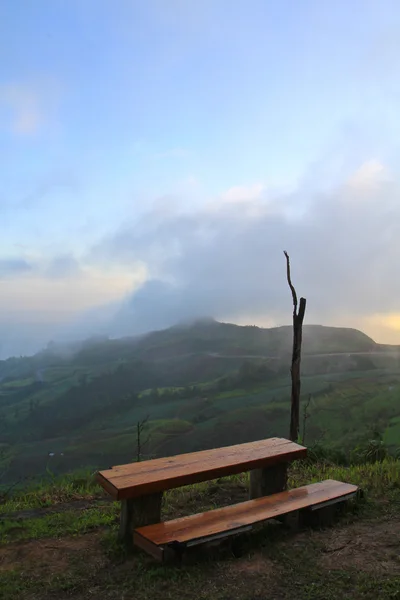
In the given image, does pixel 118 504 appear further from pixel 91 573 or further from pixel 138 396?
pixel 138 396

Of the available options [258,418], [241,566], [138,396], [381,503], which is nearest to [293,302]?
[381,503]

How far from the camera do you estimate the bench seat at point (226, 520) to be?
11.0ft

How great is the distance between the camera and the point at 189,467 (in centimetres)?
407

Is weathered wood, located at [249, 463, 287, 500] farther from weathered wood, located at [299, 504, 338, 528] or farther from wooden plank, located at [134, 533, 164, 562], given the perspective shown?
wooden plank, located at [134, 533, 164, 562]

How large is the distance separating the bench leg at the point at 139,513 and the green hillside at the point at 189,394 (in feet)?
15.6

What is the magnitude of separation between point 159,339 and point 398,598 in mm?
86347

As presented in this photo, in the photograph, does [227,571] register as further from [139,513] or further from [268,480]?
[268,480]

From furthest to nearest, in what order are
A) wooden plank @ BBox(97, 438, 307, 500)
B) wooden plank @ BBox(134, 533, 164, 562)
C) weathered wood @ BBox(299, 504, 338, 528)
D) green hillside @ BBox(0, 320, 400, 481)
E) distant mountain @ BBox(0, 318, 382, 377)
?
distant mountain @ BBox(0, 318, 382, 377) < green hillside @ BBox(0, 320, 400, 481) < weathered wood @ BBox(299, 504, 338, 528) < wooden plank @ BBox(97, 438, 307, 500) < wooden plank @ BBox(134, 533, 164, 562)

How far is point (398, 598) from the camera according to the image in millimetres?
2896

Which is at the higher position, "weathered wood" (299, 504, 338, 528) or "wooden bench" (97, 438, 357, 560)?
"wooden bench" (97, 438, 357, 560)

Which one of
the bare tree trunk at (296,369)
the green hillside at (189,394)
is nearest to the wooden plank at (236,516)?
the bare tree trunk at (296,369)

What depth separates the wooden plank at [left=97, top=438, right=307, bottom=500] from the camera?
12.1 ft

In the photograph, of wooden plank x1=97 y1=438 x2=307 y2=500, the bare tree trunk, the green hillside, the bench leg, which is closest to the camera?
wooden plank x1=97 y1=438 x2=307 y2=500

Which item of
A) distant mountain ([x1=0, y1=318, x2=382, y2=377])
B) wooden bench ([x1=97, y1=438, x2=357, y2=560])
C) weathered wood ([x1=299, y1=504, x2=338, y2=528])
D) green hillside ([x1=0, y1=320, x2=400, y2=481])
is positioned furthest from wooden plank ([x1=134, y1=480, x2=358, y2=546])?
distant mountain ([x1=0, y1=318, x2=382, y2=377])
